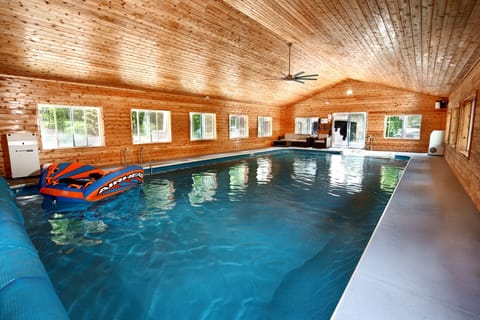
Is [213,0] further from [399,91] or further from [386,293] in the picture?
[399,91]

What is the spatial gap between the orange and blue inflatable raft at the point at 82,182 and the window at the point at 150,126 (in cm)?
302

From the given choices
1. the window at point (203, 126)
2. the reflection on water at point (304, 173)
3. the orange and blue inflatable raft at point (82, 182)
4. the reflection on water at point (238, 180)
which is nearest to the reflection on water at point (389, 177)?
the reflection on water at point (304, 173)

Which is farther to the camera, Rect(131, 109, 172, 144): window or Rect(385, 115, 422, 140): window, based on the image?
Rect(385, 115, 422, 140): window

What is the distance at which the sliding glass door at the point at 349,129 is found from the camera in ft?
42.6

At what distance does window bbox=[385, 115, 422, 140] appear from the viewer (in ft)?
37.5

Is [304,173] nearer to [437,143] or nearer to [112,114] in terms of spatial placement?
[112,114]

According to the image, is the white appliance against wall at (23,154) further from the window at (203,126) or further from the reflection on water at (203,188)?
the window at (203,126)

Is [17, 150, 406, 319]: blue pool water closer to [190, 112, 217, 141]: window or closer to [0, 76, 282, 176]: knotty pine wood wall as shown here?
[0, 76, 282, 176]: knotty pine wood wall

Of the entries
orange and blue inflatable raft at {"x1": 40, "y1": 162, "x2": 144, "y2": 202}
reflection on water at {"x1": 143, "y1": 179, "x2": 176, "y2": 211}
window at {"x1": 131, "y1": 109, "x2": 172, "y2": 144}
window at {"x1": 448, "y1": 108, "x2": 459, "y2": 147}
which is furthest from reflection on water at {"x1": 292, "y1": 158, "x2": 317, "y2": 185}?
window at {"x1": 131, "y1": 109, "x2": 172, "y2": 144}

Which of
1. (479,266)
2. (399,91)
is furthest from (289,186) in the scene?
(399,91)

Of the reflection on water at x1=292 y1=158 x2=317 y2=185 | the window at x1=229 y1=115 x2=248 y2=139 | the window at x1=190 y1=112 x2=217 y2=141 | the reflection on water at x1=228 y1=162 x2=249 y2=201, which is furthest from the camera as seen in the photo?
the window at x1=229 y1=115 x2=248 y2=139

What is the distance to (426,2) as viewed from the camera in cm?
309

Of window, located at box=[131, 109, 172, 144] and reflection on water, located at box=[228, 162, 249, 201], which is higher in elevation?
window, located at box=[131, 109, 172, 144]

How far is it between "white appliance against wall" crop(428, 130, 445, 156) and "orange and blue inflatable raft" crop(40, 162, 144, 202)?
33.7 ft
